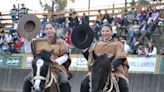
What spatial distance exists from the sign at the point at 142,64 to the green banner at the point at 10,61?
688 cm

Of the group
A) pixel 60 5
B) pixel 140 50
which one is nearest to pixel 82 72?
pixel 140 50

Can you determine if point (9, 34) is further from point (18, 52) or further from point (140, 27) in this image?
point (140, 27)

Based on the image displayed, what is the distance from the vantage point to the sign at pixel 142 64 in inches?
704

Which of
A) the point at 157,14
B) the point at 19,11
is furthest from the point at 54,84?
the point at 19,11

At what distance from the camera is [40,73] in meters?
9.19

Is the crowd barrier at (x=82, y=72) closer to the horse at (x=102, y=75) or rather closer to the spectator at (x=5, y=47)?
the spectator at (x=5, y=47)

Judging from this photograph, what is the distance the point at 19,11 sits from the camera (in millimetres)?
29875

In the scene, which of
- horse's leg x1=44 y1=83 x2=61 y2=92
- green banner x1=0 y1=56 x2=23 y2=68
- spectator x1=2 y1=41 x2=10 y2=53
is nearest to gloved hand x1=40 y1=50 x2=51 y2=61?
horse's leg x1=44 y1=83 x2=61 y2=92

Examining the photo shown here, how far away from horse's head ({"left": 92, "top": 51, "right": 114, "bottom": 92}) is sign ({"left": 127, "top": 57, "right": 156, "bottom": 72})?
29.6 feet

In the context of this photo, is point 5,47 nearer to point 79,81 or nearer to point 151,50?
point 79,81

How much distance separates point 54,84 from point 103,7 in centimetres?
2078

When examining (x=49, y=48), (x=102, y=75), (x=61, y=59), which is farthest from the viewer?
(x=49, y=48)

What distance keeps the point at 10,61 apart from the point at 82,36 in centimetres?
1423

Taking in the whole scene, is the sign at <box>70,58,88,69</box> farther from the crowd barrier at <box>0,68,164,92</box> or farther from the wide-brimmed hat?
the wide-brimmed hat
